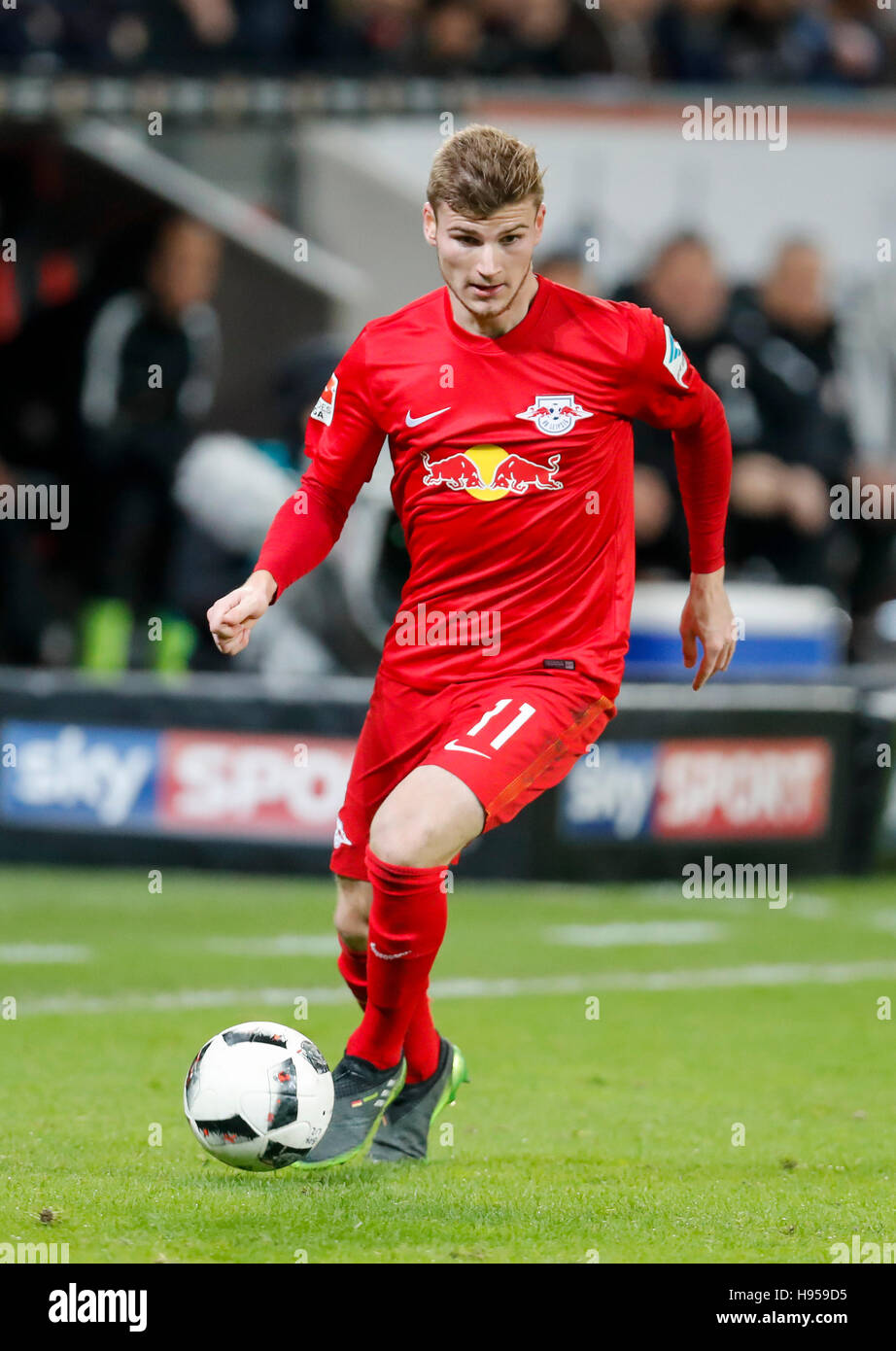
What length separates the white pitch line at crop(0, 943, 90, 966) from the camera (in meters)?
8.23

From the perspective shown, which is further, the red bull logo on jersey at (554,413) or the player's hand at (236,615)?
the red bull logo on jersey at (554,413)

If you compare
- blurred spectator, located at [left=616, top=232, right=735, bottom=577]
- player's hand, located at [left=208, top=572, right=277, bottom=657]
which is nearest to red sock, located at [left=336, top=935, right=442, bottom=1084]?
player's hand, located at [left=208, top=572, right=277, bottom=657]

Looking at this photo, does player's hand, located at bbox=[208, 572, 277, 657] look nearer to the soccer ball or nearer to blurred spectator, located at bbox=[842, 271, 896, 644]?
the soccer ball

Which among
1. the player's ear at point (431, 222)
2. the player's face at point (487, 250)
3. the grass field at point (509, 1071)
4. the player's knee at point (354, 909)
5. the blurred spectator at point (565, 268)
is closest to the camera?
the grass field at point (509, 1071)

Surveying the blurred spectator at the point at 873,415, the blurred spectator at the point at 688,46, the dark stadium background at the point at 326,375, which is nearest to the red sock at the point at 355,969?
the dark stadium background at the point at 326,375

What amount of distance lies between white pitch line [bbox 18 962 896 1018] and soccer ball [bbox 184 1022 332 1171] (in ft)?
8.46

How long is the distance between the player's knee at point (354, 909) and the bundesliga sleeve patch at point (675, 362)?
1422 millimetres

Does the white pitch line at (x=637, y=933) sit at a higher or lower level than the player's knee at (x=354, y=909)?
lower

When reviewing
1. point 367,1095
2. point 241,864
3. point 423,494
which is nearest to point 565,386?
point 423,494

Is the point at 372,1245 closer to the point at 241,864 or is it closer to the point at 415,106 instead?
the point at 241,864

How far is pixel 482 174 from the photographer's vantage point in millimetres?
4641

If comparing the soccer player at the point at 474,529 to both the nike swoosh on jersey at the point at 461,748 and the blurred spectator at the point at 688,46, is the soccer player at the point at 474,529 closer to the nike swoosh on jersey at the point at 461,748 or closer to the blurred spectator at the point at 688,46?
the nike swoosh on jersey at the point at 461,748

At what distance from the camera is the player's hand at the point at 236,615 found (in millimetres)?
4570

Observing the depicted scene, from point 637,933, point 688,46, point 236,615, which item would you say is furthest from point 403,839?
point 688,46
